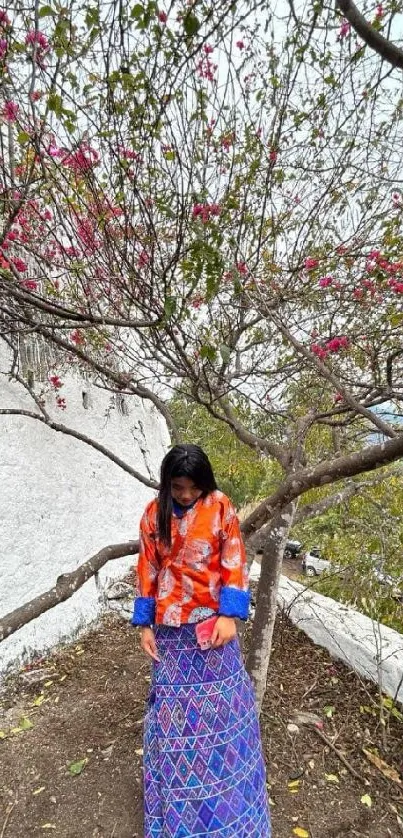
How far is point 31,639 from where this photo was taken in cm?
356

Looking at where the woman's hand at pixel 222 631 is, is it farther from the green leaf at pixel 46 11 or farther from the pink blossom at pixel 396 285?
the green leaf at pixel 46 11

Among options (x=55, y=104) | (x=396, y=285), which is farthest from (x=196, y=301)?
(x=55, y=104)

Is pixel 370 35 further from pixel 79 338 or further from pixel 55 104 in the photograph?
pixel 79 338

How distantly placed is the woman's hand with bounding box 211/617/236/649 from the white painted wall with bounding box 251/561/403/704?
1.30m

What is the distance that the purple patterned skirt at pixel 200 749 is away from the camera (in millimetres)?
1710

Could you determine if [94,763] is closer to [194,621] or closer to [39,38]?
[194,621]

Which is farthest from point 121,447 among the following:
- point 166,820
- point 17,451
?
point 166,820

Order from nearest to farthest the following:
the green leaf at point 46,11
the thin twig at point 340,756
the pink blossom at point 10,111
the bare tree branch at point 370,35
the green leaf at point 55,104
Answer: the bare tree branch at point 370,35 < the green leaf at point 46,11 < the green leaf at point 55,104 < the pink blossom at point 10,111 < the thin twig at point 340,756

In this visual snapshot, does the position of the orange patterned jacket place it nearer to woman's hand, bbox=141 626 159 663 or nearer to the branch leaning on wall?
woman's hand, bbox=141 626 159 663

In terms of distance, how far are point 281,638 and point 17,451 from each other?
7.88 feet

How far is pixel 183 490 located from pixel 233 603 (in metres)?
0.45

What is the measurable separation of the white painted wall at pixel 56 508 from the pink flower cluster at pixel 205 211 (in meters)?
2.00

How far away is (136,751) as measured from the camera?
8.47 feet

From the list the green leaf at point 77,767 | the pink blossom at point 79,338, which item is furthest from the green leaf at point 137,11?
the green leaf at point 77,767
